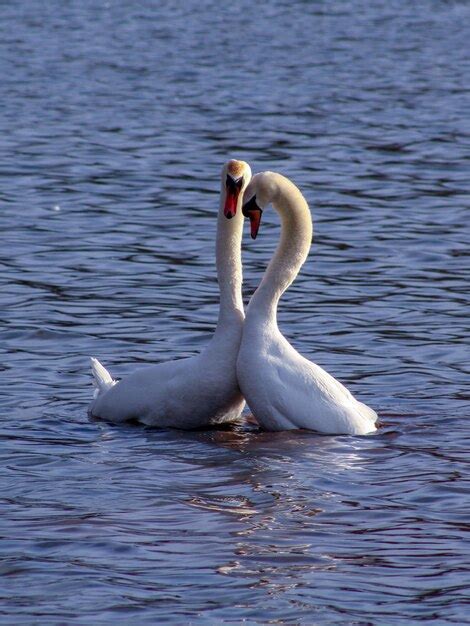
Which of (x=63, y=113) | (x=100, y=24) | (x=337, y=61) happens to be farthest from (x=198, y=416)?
(x=100, y=24)

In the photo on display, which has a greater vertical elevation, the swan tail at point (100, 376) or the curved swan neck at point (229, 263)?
the curved swan neck at point (229, 263)

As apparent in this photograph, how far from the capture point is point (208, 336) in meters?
12.1

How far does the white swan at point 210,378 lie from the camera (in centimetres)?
959

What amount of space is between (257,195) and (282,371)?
1124mm

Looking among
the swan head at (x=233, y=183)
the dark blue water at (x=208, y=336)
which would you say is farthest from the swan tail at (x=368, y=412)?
the swan head at (x=233, y=183)

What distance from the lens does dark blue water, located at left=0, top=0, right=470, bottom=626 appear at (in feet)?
23.0

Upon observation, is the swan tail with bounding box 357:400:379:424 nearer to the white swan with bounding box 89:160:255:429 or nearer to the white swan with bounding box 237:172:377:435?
the white swan with bounding box 237:172:377:435

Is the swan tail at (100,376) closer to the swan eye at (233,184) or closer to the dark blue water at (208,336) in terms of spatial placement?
the dark blue water at (208,336)

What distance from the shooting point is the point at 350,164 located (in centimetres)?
1966

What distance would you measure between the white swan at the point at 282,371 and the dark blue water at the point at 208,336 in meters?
0.15

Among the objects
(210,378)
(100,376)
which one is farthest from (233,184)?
(100,376)

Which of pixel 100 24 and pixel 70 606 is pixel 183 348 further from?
pixel 100 24

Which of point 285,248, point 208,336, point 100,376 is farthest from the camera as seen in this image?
point 208,336

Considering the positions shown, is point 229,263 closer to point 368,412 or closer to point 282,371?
point 282,371
